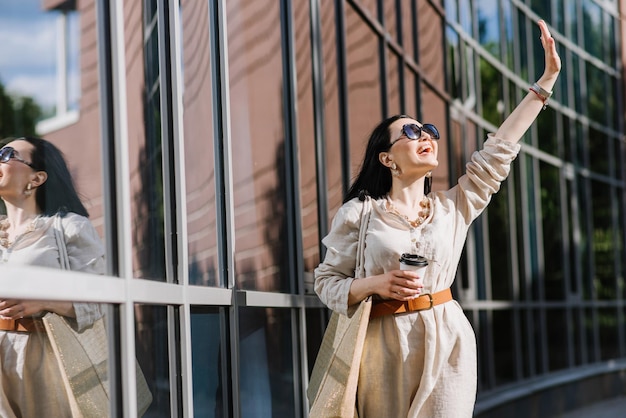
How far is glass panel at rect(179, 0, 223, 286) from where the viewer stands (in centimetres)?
378

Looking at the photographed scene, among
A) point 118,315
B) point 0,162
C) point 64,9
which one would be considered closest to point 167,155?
point 118,315

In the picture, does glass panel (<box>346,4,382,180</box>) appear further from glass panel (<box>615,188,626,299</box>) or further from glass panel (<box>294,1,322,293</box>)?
glass panel (<box>615,188,626,299</box>)

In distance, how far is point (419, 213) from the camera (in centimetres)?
417

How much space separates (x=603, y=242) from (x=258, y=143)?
559 inches

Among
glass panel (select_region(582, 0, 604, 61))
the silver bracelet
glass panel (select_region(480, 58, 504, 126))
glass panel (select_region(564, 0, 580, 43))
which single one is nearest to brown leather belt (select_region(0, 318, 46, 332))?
the silver bracelet

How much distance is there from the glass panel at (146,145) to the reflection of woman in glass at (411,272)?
35.5 inches

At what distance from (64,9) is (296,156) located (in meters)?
3.20

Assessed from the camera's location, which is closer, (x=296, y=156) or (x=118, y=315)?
(x=118, y=315)

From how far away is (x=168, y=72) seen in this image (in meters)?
3.65

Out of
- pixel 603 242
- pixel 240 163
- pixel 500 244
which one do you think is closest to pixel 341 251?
pixel 240 163

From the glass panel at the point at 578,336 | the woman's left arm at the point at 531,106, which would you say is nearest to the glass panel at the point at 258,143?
the woman's left arm at the point at 531,106

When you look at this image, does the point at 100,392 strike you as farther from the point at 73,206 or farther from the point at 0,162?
the point at 0,162

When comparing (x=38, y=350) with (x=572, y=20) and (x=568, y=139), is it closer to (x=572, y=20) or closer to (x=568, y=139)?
(x=568, y=139)

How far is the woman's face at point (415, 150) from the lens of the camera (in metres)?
4.16
